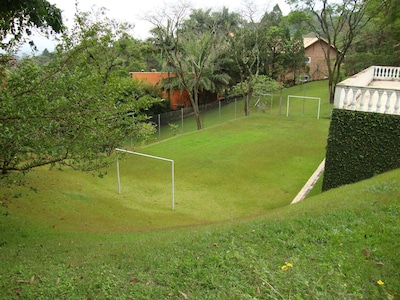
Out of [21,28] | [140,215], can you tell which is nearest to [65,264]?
[21,28]

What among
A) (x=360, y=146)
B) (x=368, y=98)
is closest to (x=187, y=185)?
(x=360, y=146)

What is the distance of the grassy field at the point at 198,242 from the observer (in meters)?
4.04

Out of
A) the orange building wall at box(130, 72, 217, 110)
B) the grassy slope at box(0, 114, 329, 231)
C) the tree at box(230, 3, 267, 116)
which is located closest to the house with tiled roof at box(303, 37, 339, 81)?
the tree at box(230, 3, 267, 116)

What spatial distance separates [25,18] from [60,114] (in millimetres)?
1891

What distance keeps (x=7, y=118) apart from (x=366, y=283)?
5438mm

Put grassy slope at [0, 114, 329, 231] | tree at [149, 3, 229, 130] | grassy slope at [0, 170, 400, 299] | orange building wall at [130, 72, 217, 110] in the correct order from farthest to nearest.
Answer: orange building wall at [130, 72, 217, 110], tree at [149, 3, 229, 130], grassy slope at [0, 114, 329, 231], grassy slope at [0, 170, 400, 299]

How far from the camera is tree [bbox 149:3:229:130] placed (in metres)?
23.0

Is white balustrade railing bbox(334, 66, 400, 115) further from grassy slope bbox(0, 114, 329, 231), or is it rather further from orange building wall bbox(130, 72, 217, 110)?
orange building wall bbox(130, 72, 217, 110)

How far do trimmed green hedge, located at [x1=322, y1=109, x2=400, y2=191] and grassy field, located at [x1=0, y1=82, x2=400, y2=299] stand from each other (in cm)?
79

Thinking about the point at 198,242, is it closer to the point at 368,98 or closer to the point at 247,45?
the point at 368,98

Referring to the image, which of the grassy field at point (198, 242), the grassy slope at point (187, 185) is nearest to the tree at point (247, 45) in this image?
the grassy slope at point (187, 185)

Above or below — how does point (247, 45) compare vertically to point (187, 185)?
above

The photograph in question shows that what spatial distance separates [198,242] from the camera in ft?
18.2

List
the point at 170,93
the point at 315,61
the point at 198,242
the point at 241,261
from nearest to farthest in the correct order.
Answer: the point at 241,261, the point at 198,242, the point at 170,93, the point at 315,61
